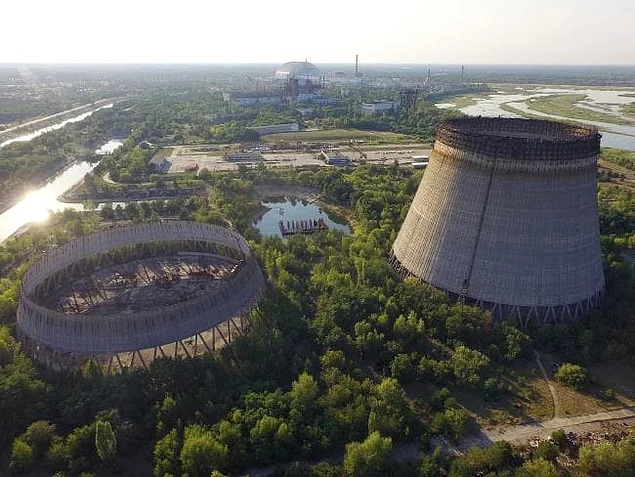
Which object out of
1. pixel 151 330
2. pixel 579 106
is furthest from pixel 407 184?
pixel 579 106

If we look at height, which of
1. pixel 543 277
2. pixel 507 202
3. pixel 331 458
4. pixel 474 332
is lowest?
pixel 331 458

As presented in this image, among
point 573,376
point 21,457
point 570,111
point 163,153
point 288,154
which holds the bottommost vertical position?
point 21,457

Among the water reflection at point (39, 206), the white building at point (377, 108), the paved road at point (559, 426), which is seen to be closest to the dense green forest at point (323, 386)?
the paved road at point (559, 426)

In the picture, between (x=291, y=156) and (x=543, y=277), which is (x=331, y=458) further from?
(x=291, y=156)

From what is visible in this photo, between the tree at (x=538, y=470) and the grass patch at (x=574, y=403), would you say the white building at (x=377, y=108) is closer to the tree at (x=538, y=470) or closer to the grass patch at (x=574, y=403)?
the grass patch at (x=574, y=403)

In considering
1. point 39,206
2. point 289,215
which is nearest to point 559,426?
point 289,215

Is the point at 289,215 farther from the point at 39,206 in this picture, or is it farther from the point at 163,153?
the point at 163,153

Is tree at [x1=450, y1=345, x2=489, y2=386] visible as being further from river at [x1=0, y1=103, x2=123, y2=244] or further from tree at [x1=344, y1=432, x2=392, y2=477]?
river at [x1=0, y1=103, x2=123, y2=244]

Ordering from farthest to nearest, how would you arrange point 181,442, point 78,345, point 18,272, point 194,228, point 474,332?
point 194,228
point 18,272
point 474,332
point 78,345
point 181,442
